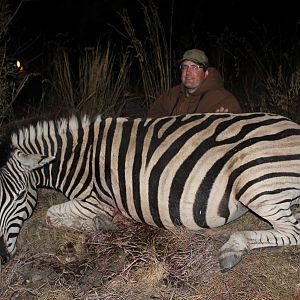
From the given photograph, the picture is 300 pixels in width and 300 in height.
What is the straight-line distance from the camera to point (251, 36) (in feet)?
32.5

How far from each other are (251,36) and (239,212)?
24.7 feet

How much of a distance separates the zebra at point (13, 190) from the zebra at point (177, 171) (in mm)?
86

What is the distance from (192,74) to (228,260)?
1767 millimetres

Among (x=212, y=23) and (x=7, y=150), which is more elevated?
(x=212, y=23)

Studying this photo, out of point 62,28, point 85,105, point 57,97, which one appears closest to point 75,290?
point 85,105

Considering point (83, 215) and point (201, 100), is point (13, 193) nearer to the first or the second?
point (83, 215)

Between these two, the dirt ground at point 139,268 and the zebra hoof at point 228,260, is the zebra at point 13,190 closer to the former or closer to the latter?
the dirt ground at point 139,268

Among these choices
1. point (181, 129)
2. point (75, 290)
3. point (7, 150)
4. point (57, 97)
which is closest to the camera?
point (75, 290)

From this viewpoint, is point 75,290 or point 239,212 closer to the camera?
point 75,290

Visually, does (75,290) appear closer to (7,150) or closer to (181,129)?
(7,150)

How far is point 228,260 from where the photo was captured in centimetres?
269

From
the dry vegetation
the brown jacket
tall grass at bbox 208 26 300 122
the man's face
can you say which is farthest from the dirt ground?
tall grass at bbox 208 26 300 122

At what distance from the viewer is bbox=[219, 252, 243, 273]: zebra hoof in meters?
2.68

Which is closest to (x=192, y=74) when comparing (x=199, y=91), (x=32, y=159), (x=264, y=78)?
(x=199, y=91)
